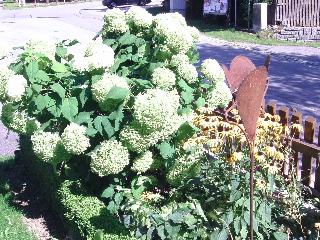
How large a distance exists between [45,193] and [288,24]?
55.1 ft

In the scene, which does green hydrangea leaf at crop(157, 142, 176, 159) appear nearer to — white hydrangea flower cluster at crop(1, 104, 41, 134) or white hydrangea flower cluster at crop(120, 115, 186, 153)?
white hydrangea flower cluster at crop(120, 115, 186, 153)

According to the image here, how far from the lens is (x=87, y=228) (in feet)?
13.7

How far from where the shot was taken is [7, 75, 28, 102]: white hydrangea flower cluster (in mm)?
4273

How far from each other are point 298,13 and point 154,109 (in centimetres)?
1850

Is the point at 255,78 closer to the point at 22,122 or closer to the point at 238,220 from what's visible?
the point at 238,220

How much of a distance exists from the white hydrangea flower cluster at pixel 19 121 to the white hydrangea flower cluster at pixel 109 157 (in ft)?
2.60

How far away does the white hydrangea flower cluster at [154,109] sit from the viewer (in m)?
3.67

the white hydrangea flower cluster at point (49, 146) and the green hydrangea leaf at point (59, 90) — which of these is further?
the white hydrangea flower cluster at point (49, 146)

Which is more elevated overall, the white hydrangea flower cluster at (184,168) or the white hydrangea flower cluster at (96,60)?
the white hydrangea flower cluster at (96,60)

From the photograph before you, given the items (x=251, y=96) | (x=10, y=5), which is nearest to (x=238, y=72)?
(x=251, y=96)

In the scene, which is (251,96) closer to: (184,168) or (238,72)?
(238,72)

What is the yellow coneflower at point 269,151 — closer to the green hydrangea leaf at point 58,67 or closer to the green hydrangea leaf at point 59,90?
the green hydrangea leaf at point 59,90

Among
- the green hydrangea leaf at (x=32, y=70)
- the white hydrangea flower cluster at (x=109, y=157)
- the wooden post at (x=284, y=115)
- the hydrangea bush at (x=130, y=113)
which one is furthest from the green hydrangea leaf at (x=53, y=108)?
the wooden post at (x=284, y=115)

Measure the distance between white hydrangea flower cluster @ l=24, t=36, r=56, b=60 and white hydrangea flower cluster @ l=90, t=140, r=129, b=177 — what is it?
1.13 metres
